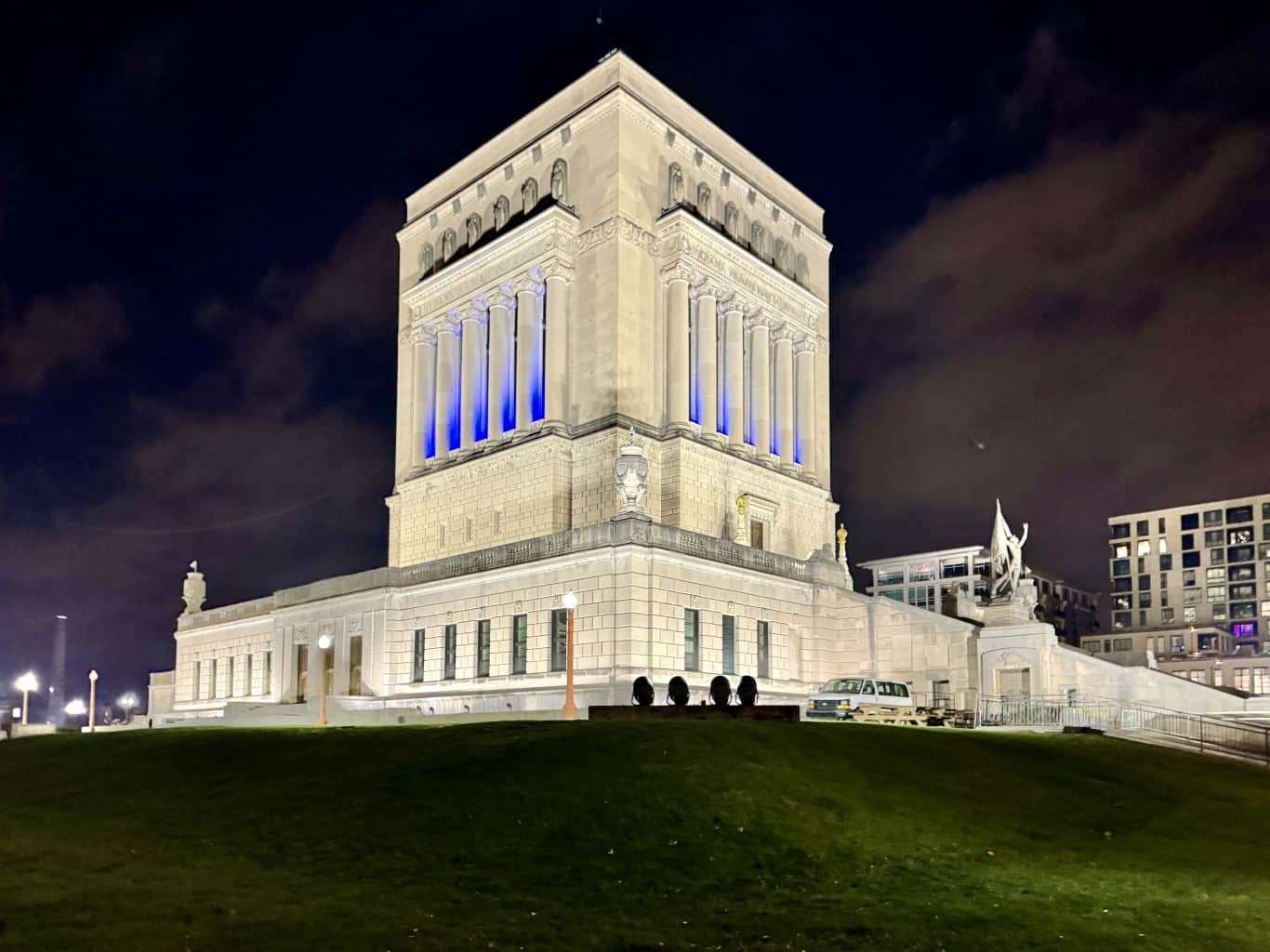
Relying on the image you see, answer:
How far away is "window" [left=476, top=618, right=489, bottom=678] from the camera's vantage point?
54.9 metres

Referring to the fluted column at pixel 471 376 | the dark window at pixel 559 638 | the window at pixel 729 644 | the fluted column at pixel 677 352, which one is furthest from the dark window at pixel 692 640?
the fluted column at pixel 471 376

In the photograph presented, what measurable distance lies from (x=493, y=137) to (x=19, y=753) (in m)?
51.7

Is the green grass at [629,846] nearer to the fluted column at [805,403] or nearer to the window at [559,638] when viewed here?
the window at [559,638]

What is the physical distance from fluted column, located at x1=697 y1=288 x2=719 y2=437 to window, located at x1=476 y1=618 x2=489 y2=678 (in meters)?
20.0

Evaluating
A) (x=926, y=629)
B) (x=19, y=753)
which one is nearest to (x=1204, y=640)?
(x=926, y=629)

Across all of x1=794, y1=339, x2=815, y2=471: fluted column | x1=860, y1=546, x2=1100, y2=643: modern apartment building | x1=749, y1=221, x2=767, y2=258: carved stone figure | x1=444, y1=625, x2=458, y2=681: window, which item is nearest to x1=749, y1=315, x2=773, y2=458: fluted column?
x1=794, y1=339, x2=815, y2=471: fluted column

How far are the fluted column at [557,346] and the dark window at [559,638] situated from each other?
731 inches

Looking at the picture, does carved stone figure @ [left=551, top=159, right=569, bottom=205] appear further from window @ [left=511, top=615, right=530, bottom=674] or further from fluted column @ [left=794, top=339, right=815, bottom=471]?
window @ [left=511, top=615, right=530, bottom=674]

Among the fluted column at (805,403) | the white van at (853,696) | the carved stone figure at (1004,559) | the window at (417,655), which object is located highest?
the fluted column at (805,403)

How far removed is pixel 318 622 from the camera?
63.0 meters

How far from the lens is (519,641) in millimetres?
53219

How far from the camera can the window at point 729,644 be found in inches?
2101

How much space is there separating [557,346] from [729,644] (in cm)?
2309

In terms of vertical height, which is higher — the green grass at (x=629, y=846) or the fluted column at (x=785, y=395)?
the fluted column at (x=785, y=395)
